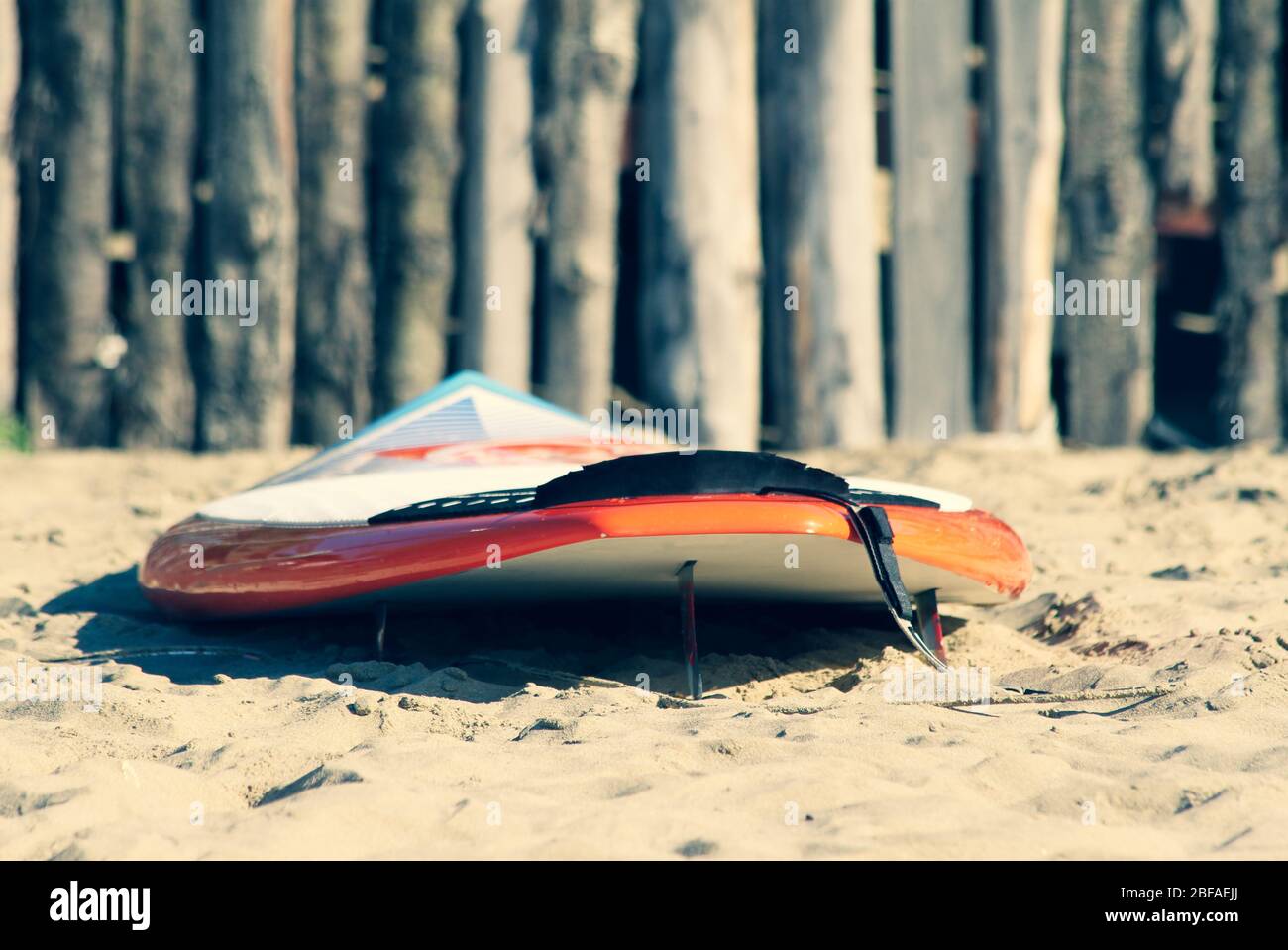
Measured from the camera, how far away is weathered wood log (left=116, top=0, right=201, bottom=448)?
19.2 feet

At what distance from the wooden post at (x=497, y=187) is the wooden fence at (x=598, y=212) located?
0.5 inches

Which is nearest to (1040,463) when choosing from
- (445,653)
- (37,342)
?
→ (445,653)

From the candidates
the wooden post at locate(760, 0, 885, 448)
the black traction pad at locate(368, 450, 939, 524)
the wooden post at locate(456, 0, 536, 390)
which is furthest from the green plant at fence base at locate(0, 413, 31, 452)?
the black traction pad at locate(368, 450, 939, 524)

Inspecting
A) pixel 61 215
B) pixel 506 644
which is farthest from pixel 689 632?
pixel 61 215

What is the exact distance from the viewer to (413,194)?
5914mm

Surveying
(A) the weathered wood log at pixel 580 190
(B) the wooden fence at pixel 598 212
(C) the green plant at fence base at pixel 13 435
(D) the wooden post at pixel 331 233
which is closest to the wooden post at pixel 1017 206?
(B) the wooden fence at pixel 598 212

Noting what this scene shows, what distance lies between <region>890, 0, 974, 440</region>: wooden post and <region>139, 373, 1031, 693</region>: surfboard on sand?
2.14 m

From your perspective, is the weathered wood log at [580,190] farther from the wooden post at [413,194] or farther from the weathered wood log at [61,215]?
the weathered wood log at [61,215]

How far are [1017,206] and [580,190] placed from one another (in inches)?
68.0

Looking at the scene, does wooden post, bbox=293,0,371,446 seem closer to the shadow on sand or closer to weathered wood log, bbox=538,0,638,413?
weathered wood log, bbox=538,0,638,413

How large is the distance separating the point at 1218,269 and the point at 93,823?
527 centimetres

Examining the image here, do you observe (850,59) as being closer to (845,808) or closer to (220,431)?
(220,431)

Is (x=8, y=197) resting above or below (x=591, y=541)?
above

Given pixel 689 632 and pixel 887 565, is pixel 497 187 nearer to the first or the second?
pixel 689 632
